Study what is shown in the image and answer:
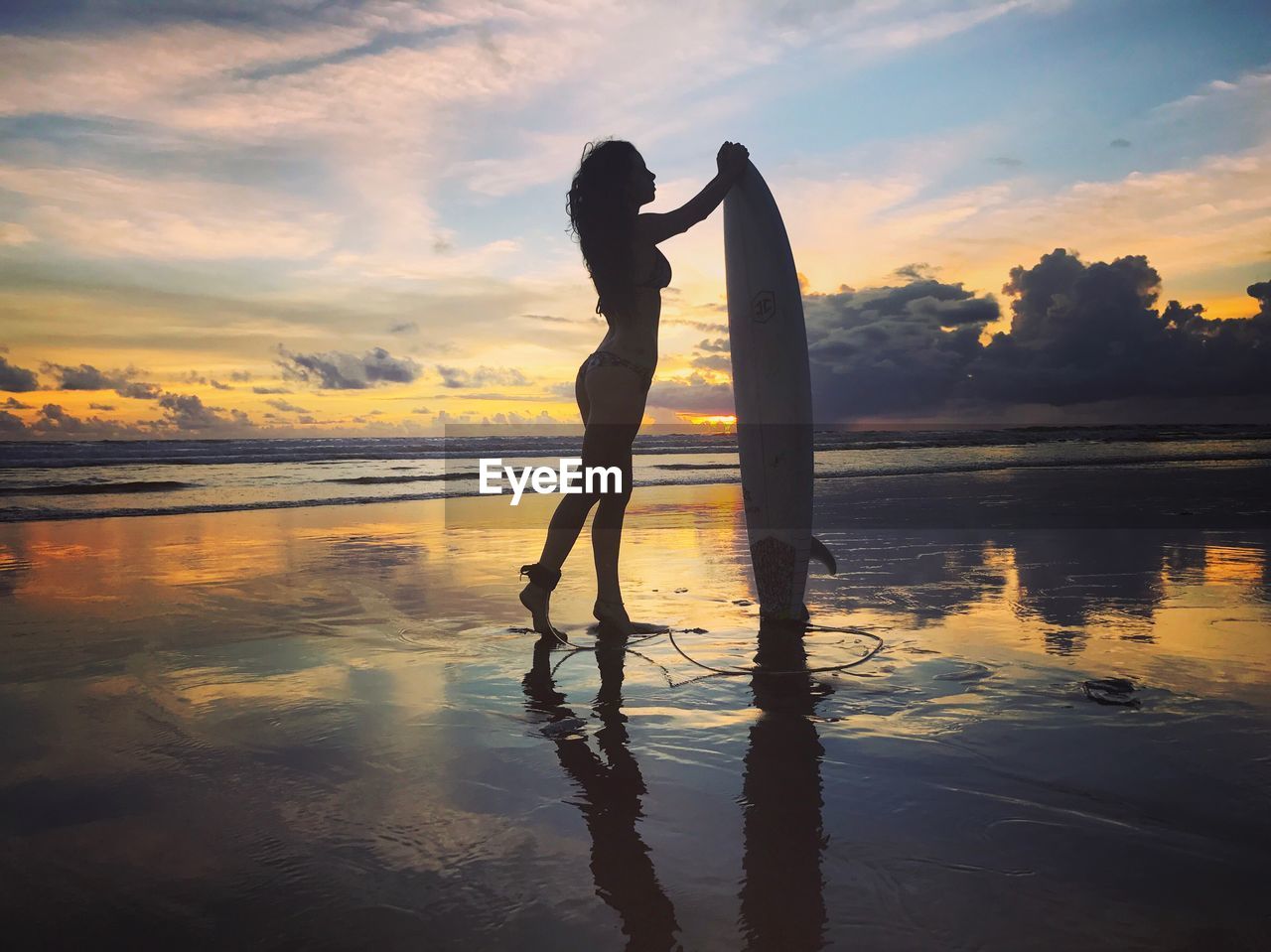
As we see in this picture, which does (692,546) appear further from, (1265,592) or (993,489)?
(993,489)

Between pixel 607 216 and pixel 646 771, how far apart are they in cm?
251

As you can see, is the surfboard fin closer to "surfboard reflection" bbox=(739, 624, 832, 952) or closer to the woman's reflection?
"surfboard reflection" bbox=(739, 624, 832, 952)

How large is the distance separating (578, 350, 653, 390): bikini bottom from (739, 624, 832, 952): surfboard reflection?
5.01 feet

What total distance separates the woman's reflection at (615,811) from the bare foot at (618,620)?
686 mm

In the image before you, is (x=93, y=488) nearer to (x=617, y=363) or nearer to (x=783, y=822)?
(x=617, y=363)

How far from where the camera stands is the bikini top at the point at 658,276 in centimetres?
380

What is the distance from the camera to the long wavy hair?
12.3ft

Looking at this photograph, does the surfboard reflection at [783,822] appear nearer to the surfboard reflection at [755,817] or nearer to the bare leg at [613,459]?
the surfboard reflection at [755,817]

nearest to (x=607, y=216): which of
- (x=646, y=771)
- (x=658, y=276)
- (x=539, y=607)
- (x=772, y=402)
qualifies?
(x=658, y=276)

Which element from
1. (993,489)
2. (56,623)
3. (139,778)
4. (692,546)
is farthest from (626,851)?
(993,489)

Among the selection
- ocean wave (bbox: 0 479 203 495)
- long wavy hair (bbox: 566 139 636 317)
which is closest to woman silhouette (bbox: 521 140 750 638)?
long wavy hair (bbox: 566 139 636 317)

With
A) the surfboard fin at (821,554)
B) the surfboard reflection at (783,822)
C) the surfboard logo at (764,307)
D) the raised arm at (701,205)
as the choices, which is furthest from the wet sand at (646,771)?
the raised arm at (701,205)

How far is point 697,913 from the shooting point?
1.53m

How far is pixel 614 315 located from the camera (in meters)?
3.81
